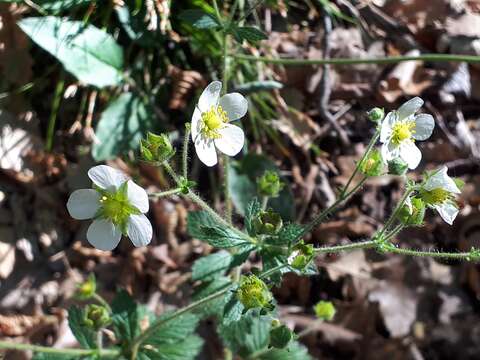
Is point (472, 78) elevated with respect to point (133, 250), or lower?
elevated

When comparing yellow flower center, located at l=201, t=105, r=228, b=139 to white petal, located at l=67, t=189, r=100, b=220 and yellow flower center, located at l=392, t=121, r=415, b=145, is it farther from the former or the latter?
yellow flower center, located at l=392, t=121, r=415, b=145

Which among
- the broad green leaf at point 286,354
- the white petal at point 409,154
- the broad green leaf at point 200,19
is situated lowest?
the broad green leaf at point 286,354

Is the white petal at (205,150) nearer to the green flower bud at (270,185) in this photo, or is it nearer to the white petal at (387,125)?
the green flower bud at (270,185)

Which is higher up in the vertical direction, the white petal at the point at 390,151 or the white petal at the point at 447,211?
the white petal at the point at 390,151

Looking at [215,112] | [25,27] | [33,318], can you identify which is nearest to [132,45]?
[25,27]

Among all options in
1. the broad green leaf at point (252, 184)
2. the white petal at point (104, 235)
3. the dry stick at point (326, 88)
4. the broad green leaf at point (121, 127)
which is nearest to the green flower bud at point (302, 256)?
the white petal at point (104, 235)

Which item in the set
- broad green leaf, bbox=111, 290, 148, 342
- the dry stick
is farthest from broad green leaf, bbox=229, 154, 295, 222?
broad green leaf, bbox=111, 290, 148, 342

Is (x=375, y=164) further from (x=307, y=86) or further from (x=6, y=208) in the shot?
(x=6, y=208)
